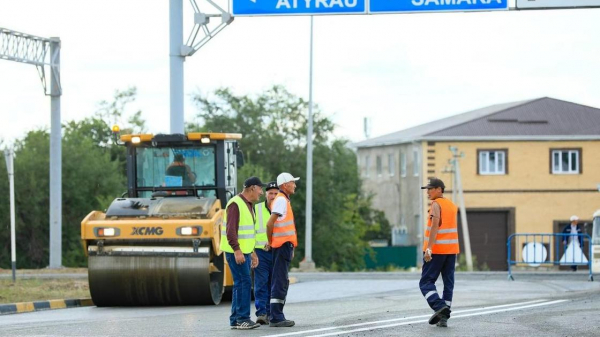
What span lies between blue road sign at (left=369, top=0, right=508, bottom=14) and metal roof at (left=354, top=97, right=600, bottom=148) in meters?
39.6

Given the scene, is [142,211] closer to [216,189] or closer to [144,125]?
[216,189]

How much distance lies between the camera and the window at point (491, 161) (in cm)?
5994

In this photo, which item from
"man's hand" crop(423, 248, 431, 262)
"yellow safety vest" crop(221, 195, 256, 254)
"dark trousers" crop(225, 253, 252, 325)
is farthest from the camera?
"man's hand" crop(423, 248, 431, 262)

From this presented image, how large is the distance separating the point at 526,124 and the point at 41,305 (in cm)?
Answer: 4288

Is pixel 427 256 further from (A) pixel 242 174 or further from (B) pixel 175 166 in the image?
(A) pixel 242 174

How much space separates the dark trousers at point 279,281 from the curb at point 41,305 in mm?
6195

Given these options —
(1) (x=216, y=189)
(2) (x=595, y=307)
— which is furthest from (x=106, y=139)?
(2) (x=595, y=307)

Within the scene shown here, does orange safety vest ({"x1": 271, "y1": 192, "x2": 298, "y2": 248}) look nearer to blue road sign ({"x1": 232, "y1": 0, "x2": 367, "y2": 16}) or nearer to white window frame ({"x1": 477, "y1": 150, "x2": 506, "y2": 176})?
blue road sign ({"x1": 232, "y1": 0, "x2": 367, "y2": 16})

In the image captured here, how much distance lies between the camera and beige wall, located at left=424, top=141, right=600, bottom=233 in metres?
59.5

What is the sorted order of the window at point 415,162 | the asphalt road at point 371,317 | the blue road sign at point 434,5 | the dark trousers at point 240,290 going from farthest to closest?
1. the window at point 415,162
2. the blue road sign at point 434,5
3. the dark trousers at point 240,290
4. the asphalt road at point 371,317

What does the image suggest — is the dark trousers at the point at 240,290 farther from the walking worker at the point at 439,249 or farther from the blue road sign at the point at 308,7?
the blue road sign at the point at 308,7

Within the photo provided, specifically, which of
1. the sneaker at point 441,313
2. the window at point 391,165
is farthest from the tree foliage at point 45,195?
the sneaker at point 441,313

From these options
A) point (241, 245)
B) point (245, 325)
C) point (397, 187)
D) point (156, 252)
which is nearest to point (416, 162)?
point (397, 187)

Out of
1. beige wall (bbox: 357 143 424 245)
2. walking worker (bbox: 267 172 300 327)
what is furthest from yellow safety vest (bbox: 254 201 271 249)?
beige wall (bbox: 357 143 424 245)
